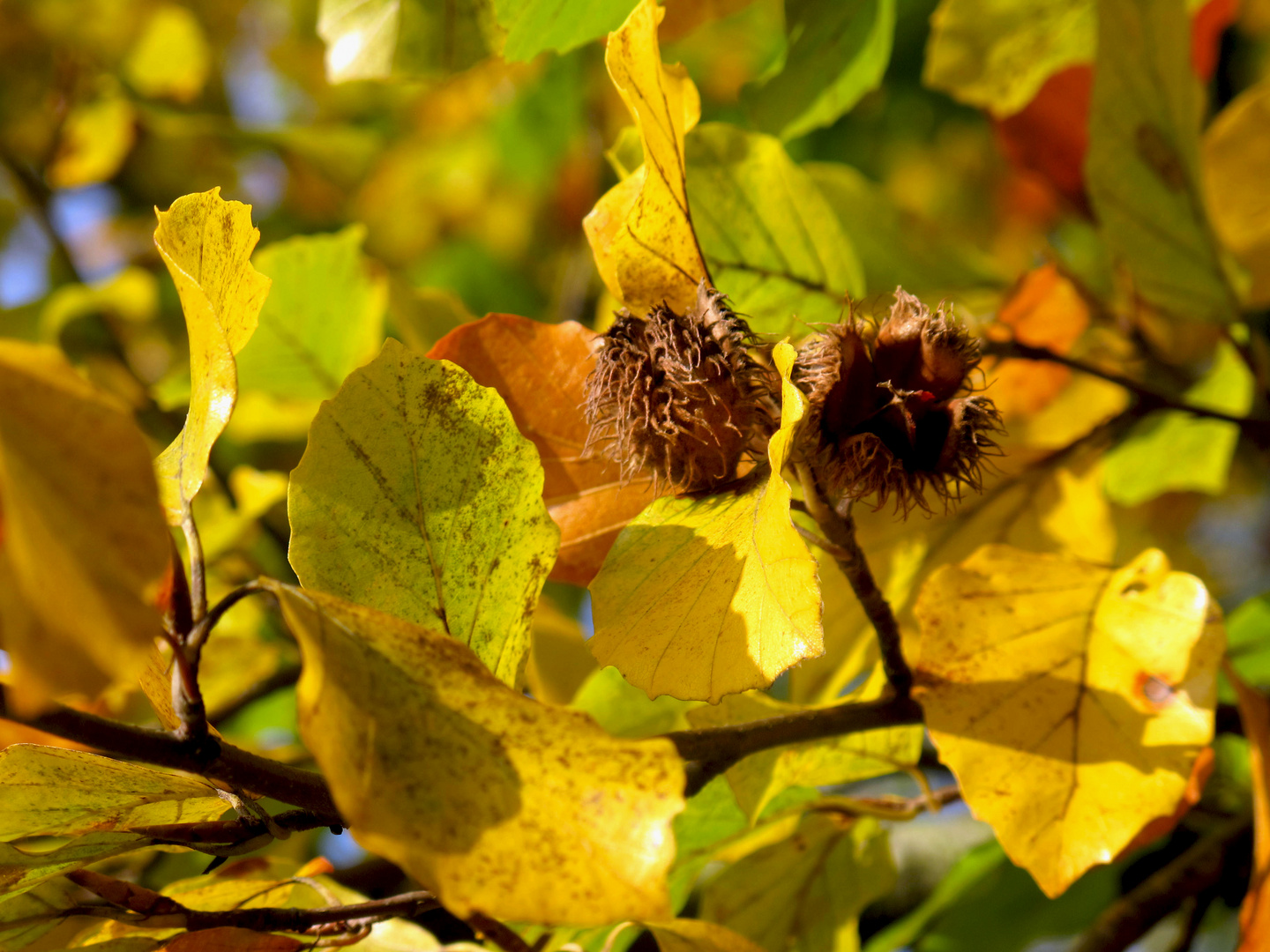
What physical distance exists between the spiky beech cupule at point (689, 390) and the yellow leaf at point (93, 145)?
1153mm

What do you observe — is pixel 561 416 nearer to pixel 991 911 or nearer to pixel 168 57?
pixel 991 911

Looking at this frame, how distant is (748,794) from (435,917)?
10.7 inches

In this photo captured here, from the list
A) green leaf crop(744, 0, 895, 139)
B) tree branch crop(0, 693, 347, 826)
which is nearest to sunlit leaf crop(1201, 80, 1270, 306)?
green leaf crop(744, 0, 895, 139)

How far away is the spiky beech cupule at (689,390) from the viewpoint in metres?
0.47

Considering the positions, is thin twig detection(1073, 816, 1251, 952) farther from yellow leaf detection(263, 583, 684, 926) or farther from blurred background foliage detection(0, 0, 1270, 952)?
yellow leaf detection(263, 583, 684, 926)

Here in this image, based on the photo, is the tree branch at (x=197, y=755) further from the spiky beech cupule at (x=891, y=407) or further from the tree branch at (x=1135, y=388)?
the tree branch at (x=1135, y=388)

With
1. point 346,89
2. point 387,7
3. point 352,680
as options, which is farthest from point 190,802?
point 346,89

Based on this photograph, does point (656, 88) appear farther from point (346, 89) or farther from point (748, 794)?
point (346, 89)

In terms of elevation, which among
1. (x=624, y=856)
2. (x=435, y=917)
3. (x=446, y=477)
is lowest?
(x=435, y=917)

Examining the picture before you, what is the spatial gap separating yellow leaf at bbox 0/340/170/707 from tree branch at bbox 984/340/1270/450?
53 centimetres

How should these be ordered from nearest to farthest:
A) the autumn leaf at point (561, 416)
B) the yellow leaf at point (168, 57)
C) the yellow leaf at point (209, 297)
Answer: the yellow leaf at point (209, 297) → the autumn leaf at point (561, 416) → the yellow leaf at point (168, 57)

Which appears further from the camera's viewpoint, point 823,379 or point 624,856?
point 823,379

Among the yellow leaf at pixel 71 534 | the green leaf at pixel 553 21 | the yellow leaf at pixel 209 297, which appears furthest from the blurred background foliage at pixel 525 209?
the yellow leaf at pixel 71 534

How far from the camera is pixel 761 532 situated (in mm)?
422
